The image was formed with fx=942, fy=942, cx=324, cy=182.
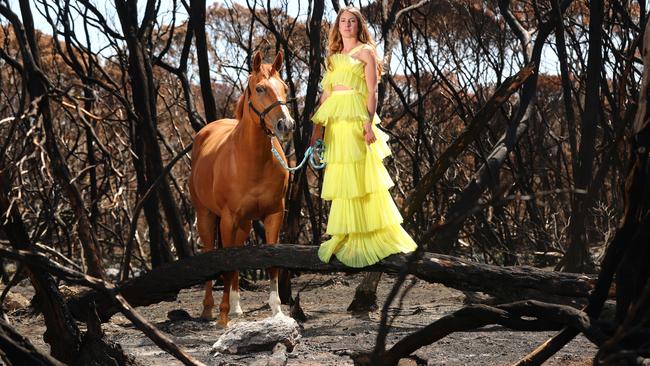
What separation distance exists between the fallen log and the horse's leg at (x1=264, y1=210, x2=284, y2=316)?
491mm

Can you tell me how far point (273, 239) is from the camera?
7270 millimetres

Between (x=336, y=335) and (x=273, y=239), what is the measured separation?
91 cm

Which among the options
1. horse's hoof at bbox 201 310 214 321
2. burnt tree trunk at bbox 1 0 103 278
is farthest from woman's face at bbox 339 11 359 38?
horse's hoof at bbox 201 310 214 321

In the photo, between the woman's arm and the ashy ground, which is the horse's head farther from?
the ashy ground

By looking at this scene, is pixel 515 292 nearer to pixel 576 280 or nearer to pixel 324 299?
pixel 576 280

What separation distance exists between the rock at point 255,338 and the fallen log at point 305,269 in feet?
1.70

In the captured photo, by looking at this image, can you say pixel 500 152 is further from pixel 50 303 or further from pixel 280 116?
pixel 50 303

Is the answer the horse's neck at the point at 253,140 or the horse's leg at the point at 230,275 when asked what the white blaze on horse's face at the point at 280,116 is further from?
the horse's leg at the point at 230,275

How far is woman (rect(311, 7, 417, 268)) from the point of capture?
20.6ft

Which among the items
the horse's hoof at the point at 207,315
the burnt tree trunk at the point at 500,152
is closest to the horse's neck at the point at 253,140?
the horse's hoof at the point at 207,315

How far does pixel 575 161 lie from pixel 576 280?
13.6 feet

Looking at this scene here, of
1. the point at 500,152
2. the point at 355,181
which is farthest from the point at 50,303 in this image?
the point at 500,152

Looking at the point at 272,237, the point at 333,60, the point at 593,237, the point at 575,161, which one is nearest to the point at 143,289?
the point at 272,237

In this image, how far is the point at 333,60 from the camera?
6348 mm
